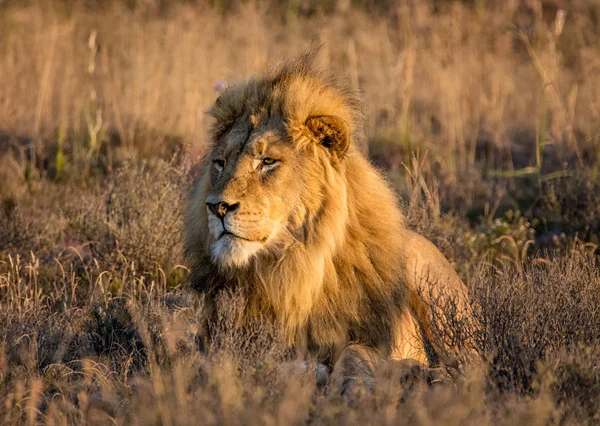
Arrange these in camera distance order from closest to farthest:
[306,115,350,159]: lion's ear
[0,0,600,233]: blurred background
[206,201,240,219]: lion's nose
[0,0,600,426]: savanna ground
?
[0,0,600,426]: savanna ground
[206,201,240,219]: lion's nose
[306,115,350,159]: lion's ear
[0,0,600,233]: blurred background

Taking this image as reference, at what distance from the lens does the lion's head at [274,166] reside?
434cm

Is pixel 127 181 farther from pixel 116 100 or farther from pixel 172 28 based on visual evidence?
pixel 172 28

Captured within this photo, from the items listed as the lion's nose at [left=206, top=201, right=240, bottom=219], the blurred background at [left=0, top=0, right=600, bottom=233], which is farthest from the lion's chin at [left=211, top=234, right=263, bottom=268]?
the blurred background at [left=0, top=0, right=600, bottom=233]

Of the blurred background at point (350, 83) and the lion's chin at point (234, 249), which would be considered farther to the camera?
the blurred background at point (350, 83)

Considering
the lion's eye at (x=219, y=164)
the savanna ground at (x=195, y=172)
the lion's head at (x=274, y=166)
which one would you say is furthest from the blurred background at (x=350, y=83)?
the lion's eye at (x=219, y=164)

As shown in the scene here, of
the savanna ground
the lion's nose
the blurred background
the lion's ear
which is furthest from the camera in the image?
the blurred background

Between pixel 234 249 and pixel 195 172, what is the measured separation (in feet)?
8.89

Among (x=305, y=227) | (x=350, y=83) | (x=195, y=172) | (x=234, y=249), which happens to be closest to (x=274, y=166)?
(x=305, y=227)

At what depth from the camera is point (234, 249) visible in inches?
171

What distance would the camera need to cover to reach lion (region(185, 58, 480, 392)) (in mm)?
4383

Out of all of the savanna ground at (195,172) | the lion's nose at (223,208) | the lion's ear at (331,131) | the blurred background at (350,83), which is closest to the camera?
the savanna ground at (195,172)

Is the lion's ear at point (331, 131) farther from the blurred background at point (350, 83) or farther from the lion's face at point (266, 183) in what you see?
the blurred background at point (350, 83)

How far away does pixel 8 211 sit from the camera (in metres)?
7.72

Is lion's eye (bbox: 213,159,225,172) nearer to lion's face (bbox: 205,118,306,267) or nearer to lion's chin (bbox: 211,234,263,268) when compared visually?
lion's face (bbox: 205,118,306,267)
